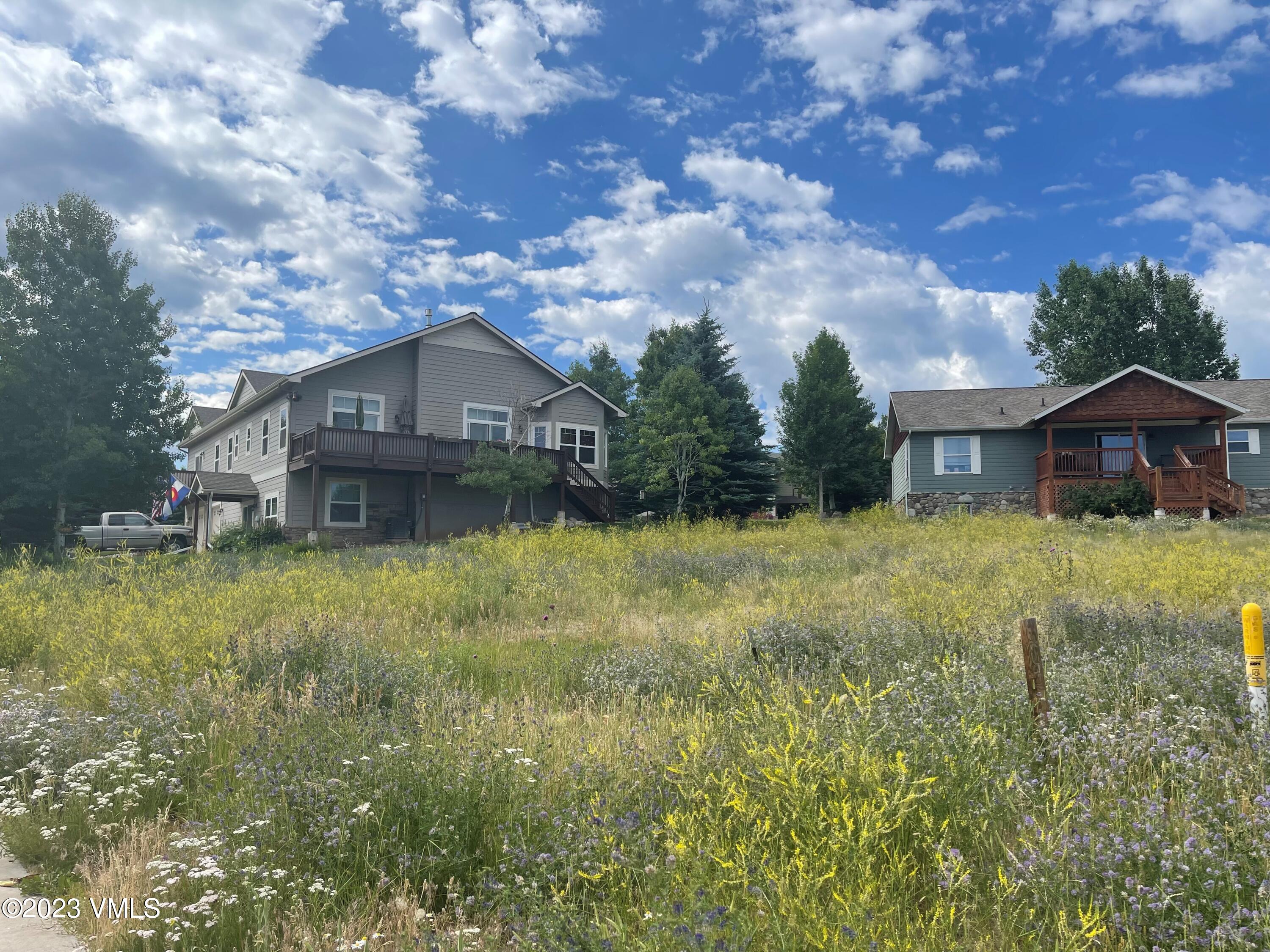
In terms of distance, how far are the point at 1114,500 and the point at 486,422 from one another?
2039cm

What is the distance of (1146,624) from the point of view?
21.4ft

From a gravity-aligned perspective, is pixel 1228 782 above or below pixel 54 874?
above

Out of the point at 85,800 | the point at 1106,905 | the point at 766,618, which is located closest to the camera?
the point at 1106,905

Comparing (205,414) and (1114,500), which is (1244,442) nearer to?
(1114,500)

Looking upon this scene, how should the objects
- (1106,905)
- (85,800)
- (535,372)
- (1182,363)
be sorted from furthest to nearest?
(1182,363)
(535,372)
(85,800)
(1106,905)

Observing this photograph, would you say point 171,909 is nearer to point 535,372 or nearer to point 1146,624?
point 1146,624

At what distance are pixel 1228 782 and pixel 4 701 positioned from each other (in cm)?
768

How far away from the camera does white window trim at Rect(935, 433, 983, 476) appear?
1133 inches

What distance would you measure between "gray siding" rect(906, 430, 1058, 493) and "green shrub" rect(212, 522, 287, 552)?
70.9ft

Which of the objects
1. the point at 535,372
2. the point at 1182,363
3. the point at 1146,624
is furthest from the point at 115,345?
the point at 1182,363

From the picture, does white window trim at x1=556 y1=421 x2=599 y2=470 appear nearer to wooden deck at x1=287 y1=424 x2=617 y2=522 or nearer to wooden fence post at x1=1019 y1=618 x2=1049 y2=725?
wooden deck at x1=287 y1=424 x2=617 y2=522

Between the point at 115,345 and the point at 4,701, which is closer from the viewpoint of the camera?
the point at 4,701

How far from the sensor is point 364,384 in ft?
86.3

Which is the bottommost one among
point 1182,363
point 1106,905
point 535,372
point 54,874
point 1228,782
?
point 54,874
